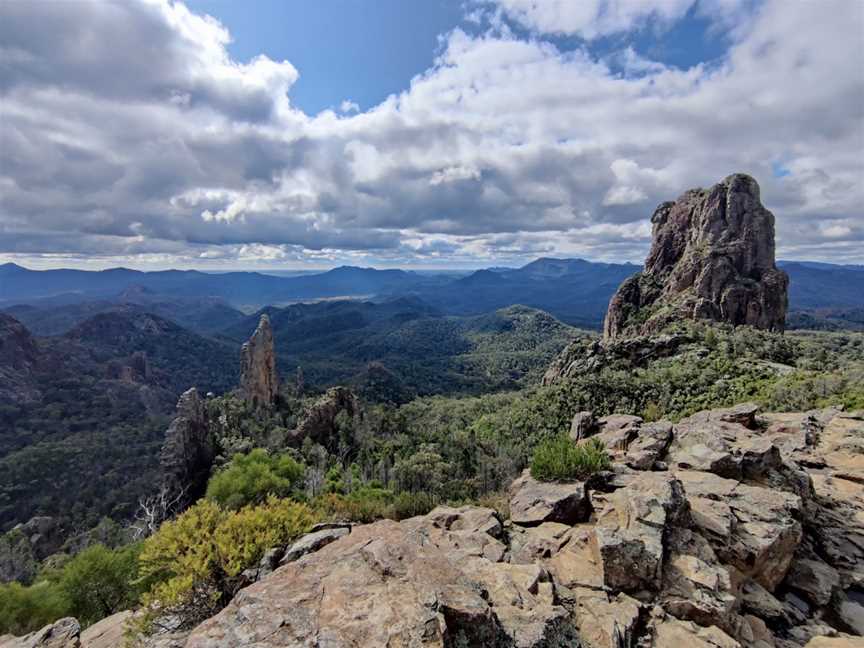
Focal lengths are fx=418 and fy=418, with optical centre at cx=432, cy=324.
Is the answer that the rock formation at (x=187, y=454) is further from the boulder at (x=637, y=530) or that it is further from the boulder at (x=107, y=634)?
the boulder at (x=637, y=530)

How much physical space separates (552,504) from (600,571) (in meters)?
4.48

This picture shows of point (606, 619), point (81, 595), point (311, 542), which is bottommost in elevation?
point (81, 595)

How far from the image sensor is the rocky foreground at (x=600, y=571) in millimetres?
11430

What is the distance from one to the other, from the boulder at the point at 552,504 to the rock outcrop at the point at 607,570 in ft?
0.25

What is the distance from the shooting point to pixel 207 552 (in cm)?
1686

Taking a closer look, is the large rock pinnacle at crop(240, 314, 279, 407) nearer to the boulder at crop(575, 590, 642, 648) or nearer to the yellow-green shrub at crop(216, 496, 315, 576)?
the yellow-green shrub at crop(216, 496, 315, 576)

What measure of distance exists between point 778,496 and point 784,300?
499 feet

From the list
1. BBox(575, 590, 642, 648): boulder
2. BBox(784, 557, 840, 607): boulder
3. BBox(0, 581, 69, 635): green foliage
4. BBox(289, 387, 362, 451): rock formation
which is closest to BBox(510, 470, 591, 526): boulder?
BBox(575, 590, 642, 648): boulder

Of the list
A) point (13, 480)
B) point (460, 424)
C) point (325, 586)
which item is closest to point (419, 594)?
point (325, 586)

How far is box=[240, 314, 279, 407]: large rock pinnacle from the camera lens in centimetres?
12069

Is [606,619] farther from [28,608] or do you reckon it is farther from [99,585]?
[28,608]

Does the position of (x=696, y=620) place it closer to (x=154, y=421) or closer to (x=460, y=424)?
(x=460, y=424)

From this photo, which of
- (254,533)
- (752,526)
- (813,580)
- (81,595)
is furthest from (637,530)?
(81,595)

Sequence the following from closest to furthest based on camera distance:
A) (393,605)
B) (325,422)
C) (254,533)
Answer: (393,605) → (254,533) → (325,422)
